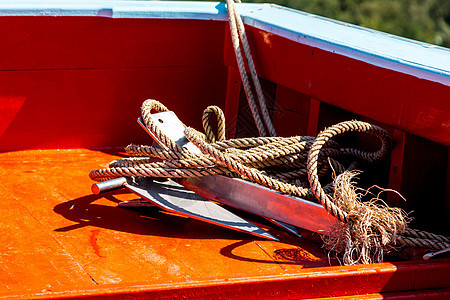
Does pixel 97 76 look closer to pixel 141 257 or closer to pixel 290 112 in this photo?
pixel 290 112

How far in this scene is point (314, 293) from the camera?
5.36ft

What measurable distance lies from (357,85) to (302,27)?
1.55 ft

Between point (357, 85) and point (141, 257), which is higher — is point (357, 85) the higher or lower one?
the higher one

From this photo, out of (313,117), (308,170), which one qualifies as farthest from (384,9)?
(308,170)

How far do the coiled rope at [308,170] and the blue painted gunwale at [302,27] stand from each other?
0.83ft

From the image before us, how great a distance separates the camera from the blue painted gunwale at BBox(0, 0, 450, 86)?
203 cm

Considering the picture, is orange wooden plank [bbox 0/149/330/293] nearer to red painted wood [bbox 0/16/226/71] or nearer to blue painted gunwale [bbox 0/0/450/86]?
red painted wood [bbox 0/16/226/71]

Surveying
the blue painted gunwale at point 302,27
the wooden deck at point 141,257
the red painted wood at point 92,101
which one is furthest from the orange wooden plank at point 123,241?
the blue painted gunwale at point 302,27

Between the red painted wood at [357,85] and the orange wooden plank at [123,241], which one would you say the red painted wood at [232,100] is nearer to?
the red painted wood at [357,85]

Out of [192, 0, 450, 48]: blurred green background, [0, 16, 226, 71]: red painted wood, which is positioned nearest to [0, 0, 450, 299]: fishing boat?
[0, 16, 226, 71]: red painted wood

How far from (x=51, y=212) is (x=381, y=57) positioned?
1.22 meters

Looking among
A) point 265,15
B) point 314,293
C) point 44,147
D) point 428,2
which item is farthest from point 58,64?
point 428,2

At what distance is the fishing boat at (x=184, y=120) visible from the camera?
5.55 ft

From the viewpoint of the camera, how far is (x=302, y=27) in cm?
255
